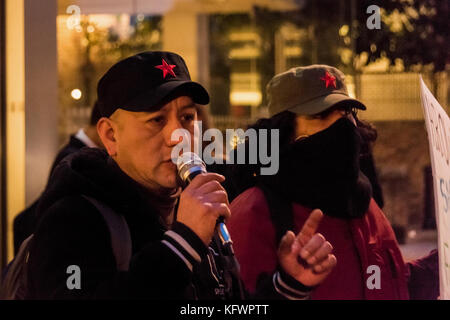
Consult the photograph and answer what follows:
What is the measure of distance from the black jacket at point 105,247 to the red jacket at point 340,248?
27cm

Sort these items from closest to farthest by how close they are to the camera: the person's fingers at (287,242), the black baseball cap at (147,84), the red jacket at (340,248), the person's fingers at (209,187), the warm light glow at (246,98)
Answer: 1. the person's fingers at (209,187)
2. the person's fingers at (287,242)
3. the black baseball cap at (147,84)
4. the red jacket at (340,248)
5. the warm light glow at (246,98)

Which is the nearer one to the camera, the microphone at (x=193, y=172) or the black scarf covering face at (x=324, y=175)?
the microphone at (x=193, y=172)

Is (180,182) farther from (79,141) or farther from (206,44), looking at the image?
(206,44)

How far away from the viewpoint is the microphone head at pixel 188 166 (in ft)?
5.72

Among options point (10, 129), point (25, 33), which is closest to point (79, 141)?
point (25, 33)

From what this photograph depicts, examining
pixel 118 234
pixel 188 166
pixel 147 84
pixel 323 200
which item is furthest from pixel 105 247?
pixel 323 200

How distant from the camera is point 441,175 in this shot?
225cm

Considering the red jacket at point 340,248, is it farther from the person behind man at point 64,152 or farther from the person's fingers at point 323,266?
the person behind man at point 64,152

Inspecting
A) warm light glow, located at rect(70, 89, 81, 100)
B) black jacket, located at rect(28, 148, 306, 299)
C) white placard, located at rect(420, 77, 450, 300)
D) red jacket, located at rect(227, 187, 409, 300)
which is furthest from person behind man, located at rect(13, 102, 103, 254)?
white placard, located at rect(420, 77, 450, 300)

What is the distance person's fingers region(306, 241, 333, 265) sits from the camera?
175 cm

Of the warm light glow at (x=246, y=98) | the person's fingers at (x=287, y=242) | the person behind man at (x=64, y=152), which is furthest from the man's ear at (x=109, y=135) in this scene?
the warm light glow at (x=246, y=98)

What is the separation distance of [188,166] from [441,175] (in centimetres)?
80

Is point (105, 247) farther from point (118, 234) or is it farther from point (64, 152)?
point (64, 152)

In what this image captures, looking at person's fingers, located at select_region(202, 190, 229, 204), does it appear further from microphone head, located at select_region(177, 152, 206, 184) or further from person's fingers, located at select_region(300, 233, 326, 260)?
person's fingers, located at select_region(300, 233, 326, 260)
